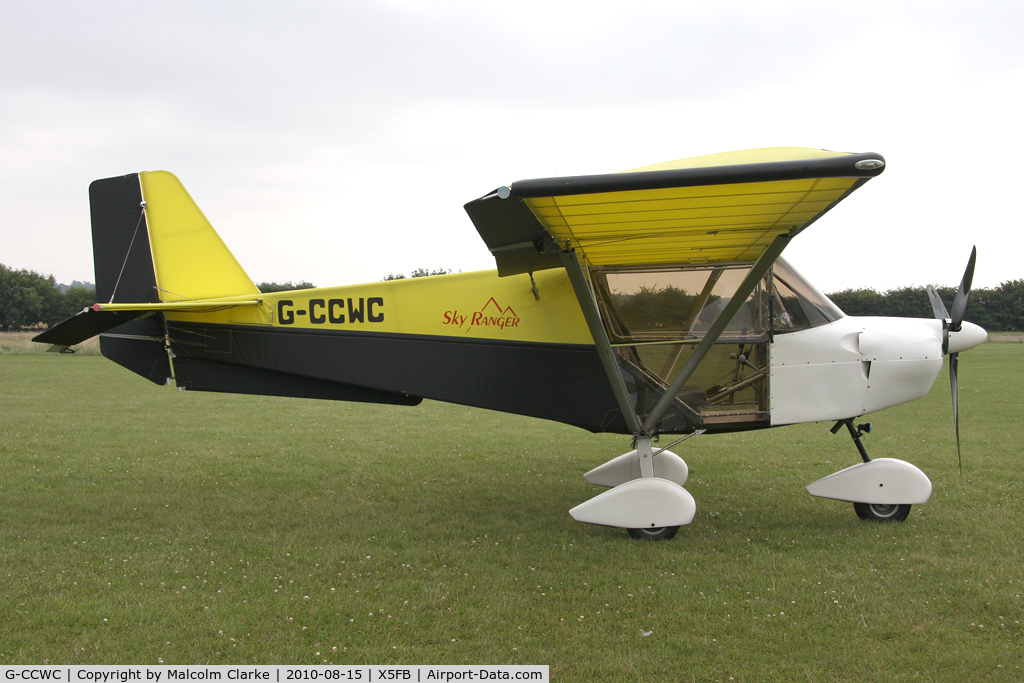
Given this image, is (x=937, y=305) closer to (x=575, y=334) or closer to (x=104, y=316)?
(x=575, y=334)

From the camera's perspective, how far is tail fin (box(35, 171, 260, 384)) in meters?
6.49

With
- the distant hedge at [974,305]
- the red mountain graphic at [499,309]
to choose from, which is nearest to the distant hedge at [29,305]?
the distant hedge at [974,305]

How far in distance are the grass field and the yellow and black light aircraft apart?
69 centimetres

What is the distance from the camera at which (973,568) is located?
15.5ft

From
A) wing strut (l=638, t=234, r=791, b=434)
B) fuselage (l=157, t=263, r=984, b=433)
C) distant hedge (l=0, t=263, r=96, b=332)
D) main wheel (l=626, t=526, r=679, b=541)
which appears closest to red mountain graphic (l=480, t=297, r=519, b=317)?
fuselage (l=157, t=263, r=984, b=433)

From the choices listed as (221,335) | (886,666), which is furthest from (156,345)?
(886,666)

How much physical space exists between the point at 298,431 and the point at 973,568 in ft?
32.0

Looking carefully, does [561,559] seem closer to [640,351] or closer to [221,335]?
[640,351]

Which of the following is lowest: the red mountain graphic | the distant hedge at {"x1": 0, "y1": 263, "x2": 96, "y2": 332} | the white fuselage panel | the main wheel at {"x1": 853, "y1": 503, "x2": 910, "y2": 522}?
the main wheel at {"x1": 853, "y1": 503, "x2": 910, "y2": 522}

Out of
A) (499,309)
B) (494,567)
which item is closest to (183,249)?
(499,309)

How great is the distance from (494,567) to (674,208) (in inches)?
110

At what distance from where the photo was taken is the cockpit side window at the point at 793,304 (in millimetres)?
5832

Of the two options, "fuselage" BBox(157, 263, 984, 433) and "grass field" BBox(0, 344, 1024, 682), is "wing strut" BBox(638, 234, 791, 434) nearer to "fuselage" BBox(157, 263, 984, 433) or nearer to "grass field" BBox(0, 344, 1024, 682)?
"fuselage" BBox(157, 263, 984, 433)

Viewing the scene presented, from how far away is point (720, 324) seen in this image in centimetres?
541
